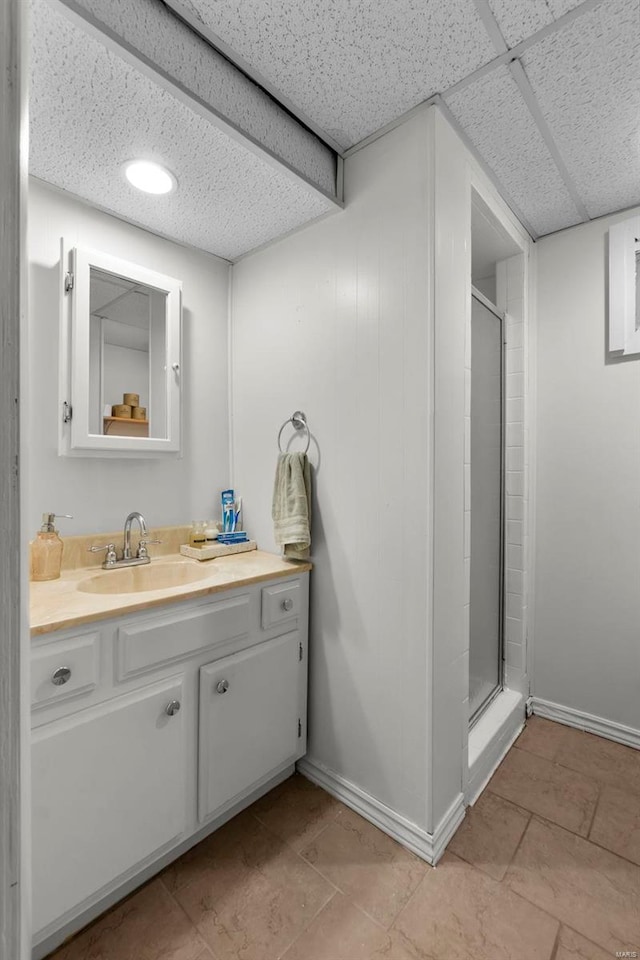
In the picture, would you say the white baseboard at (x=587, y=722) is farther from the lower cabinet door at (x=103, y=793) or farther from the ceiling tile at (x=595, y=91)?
the ceiling tile at (x=595, y=91)

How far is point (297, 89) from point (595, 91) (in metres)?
0.88

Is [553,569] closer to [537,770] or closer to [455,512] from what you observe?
[537,770]

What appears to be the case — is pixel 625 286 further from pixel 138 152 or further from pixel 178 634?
pixel 178 634

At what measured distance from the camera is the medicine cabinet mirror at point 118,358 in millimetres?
1497

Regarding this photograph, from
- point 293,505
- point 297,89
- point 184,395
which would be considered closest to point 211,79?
point 297,89

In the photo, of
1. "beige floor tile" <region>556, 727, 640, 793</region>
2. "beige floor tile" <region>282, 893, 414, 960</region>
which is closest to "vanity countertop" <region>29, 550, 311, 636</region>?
"beige floor tile" <region>282, 893, 414, 960</region>

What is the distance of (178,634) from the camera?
4.23 feet

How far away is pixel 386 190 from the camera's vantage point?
4.73 feet

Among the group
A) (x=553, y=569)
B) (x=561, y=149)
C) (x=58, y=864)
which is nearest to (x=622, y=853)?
(x=553, y=569)

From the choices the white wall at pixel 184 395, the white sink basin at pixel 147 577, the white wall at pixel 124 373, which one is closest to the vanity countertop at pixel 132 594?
the white sink basin at pixel 147 577

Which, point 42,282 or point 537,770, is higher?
point 42,282

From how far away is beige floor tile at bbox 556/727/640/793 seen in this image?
1.73 metres

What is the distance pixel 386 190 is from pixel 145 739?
183cm

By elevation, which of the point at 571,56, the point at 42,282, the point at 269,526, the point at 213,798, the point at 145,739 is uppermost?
the point at 571,56
